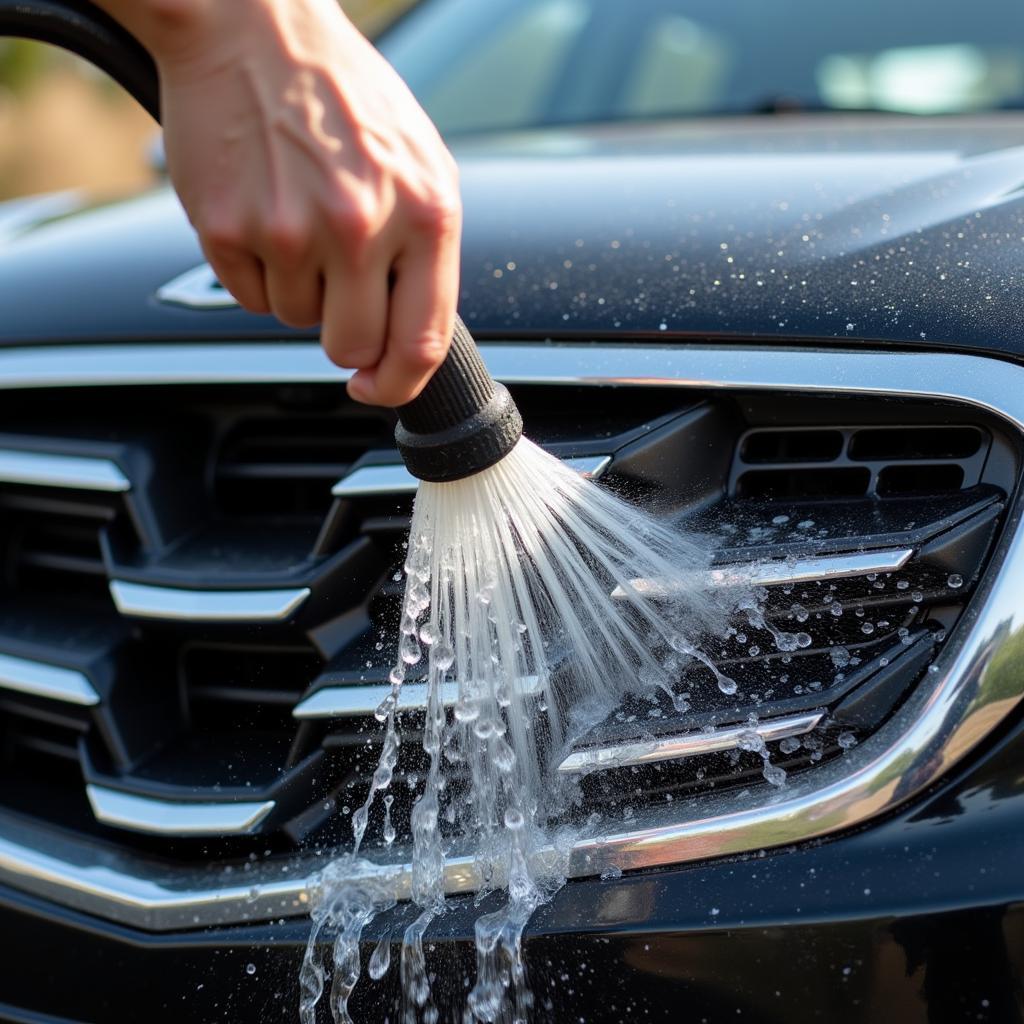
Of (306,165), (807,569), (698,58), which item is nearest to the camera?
(306,165)

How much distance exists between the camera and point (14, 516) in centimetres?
198

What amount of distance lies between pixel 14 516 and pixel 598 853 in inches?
42.2

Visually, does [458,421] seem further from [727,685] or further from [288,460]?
[288,460]

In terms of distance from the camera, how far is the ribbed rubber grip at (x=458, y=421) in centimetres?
120

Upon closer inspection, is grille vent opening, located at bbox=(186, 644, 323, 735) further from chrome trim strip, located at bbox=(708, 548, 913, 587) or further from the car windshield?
the car windshield

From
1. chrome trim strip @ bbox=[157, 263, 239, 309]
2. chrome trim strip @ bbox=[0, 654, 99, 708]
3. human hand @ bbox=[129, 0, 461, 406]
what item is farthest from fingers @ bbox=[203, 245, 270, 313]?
chrome trim strip @ bbox=[0, 654, 99, 708]

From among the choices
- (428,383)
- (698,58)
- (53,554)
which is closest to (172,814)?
(53,554)

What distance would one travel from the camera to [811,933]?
4.31ft

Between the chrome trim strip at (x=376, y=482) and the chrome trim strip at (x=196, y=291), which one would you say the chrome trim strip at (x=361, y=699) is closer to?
the chrome trim strip at (x=376, y=482)

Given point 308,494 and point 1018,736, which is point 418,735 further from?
point 1018,736

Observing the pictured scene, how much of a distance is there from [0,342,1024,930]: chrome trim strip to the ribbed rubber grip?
1.12 ft

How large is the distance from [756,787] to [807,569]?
0.78 feet

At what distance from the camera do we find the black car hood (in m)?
1.50

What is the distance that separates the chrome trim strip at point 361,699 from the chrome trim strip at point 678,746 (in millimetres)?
97
